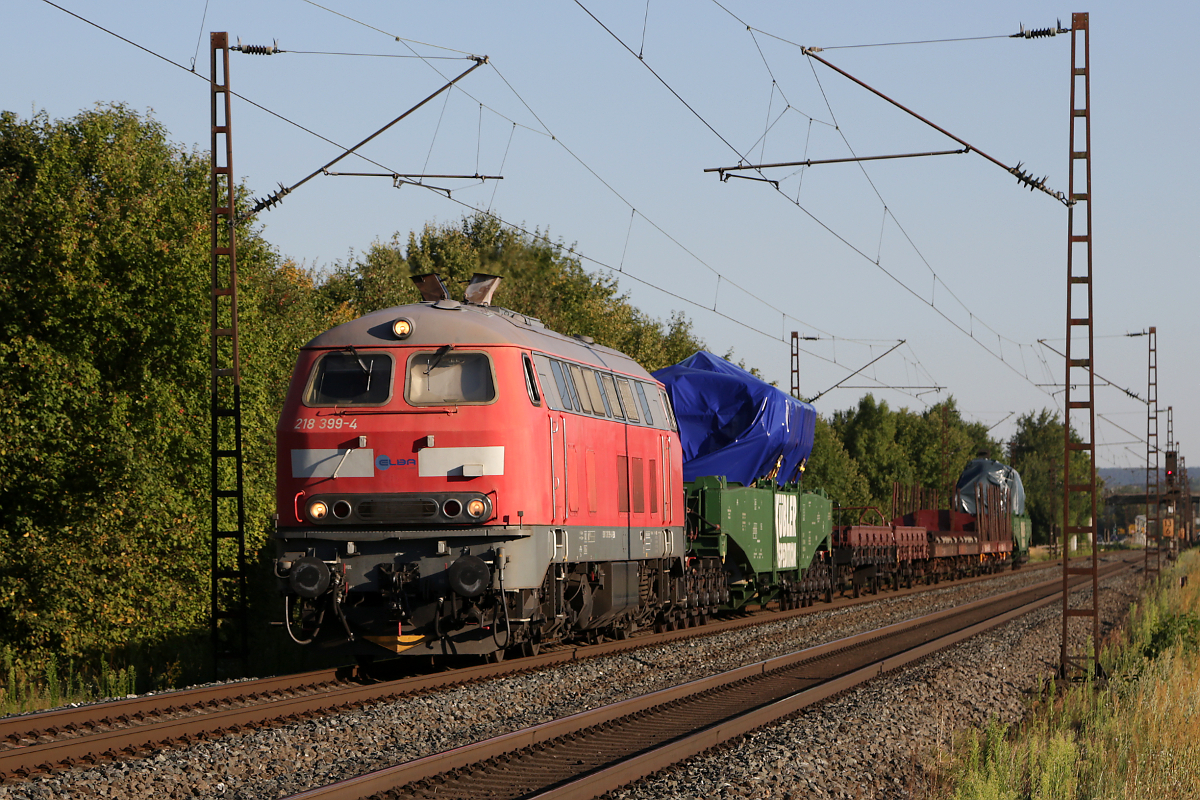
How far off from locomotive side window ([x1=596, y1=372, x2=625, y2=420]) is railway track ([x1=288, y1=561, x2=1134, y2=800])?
→ 3.78m

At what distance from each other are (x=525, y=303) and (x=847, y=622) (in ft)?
96.0

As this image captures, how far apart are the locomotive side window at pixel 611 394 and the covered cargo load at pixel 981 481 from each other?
3460 centimetres

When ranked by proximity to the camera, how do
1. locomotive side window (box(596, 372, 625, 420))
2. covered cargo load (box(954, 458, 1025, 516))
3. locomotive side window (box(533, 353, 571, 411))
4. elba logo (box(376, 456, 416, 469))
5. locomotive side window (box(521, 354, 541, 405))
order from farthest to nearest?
covered cargo load (box(954, 458, 1025, 516)), locomotive side window (box(596, 372, 625, 420)), locomotive side window (box(533, 353, 571, 411)), locomotive side window (box(521, 354, 541, 405)), elba logo (box(376, 456, 416, 469))

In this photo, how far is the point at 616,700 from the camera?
12.5 meters

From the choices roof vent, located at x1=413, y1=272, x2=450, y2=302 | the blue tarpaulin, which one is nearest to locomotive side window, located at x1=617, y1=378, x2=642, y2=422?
roof vent, located at x1=413, y1=272, x2=450, y2=302

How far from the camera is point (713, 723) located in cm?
A: 1124

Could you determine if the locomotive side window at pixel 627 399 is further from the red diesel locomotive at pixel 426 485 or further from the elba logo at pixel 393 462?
the elba logo at pixel 393 462

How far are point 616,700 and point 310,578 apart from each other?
10.6ft

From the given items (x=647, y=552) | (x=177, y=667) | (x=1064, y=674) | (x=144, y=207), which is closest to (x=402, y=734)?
(x=647, y=552)

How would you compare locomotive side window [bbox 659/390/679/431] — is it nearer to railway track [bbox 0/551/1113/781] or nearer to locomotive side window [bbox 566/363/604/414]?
locomotive side window [bbox 566/363/604/414]

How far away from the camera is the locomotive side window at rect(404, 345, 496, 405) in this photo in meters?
13.4

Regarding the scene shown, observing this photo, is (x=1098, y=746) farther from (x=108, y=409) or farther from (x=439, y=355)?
(x=108, y=409)

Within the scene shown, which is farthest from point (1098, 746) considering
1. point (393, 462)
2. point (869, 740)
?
point (393, 462)

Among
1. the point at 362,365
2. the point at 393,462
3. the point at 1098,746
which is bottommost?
the point at 1098,746
